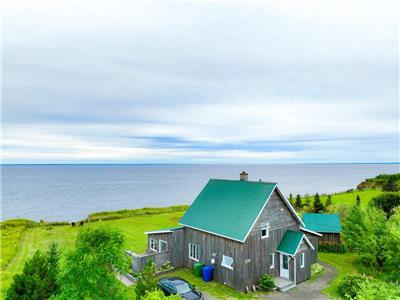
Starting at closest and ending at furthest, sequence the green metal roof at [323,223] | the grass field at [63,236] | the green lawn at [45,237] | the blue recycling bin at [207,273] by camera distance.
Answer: the blue recycling bin at [207,273] < the grass field at [63,236] < the green lawn at [45,237] < the green metal roof at [323,223]

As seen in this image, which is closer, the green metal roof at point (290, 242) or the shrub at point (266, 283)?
the shrub at point (266, 283)

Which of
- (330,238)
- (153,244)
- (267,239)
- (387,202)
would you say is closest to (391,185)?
(387,202)

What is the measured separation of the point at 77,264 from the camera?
1240 centimetres

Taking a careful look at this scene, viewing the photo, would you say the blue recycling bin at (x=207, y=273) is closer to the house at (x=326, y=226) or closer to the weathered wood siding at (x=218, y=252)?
the weathered wood siding at (x=218, y=252)

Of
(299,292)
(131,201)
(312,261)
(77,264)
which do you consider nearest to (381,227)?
(312,261)

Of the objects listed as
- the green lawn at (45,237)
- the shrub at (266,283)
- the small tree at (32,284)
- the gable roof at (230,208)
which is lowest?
the green lawn at (45,237)

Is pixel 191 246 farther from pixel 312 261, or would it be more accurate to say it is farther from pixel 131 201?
pixel 131 201

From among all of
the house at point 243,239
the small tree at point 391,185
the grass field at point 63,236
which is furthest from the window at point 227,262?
the small tree at point 391,185

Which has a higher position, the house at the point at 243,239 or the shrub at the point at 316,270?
the house at the point at 243,239

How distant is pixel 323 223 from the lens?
32750 millimetres

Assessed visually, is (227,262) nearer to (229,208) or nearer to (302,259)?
(229,208)

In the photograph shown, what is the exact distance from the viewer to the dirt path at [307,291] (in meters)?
20.4

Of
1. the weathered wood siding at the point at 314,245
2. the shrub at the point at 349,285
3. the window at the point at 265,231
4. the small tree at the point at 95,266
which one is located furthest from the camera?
the weathered wood siding at the point at 314,245

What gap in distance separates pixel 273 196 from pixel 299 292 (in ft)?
24.7
